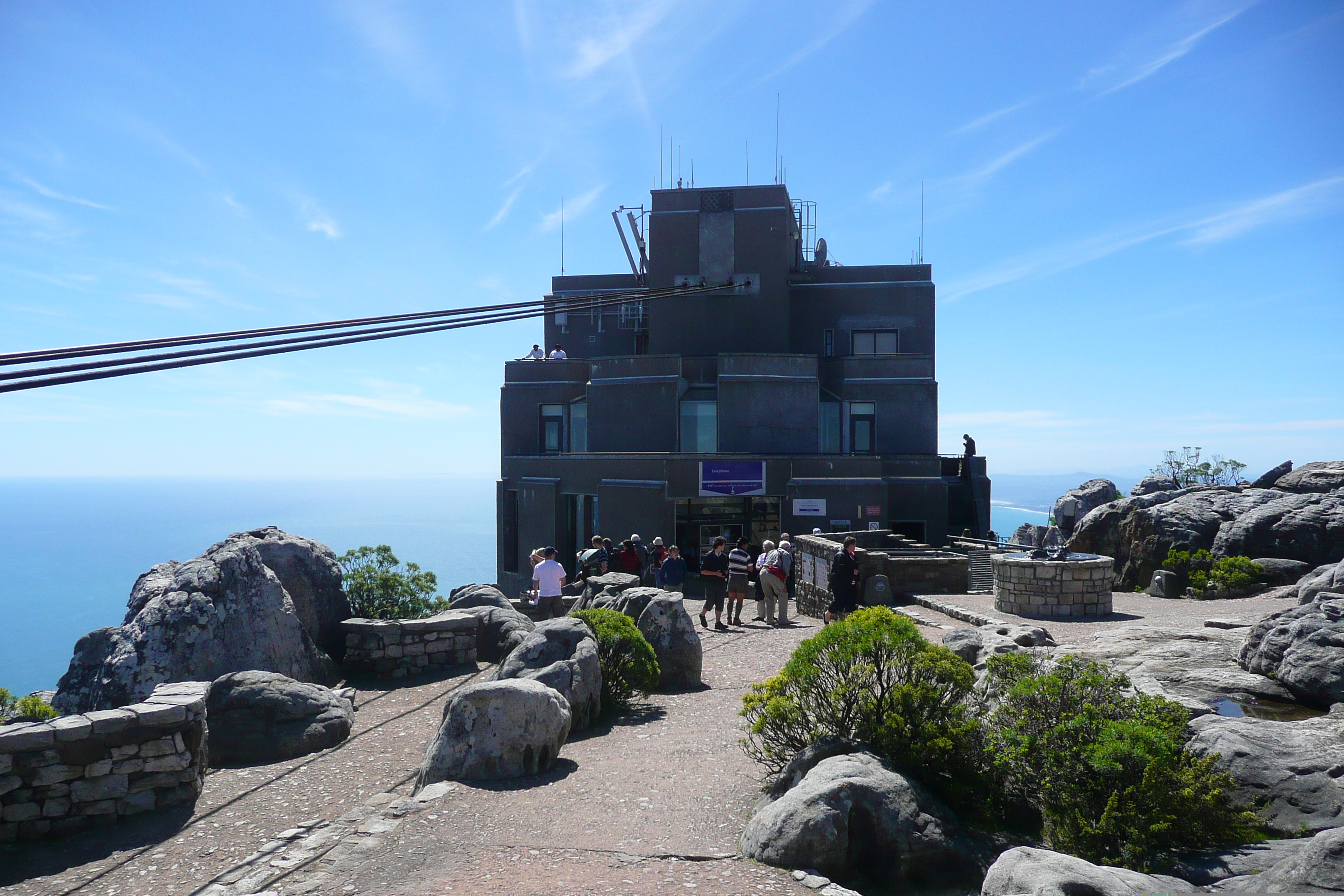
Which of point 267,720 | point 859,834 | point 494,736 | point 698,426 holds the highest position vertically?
point 698,426

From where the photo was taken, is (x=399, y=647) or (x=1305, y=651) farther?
(x=399, y=647)

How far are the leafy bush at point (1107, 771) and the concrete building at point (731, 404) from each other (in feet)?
64.3

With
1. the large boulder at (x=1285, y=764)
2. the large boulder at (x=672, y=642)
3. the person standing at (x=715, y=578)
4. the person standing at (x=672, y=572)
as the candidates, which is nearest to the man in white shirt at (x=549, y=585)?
the person standing at (x=672, y=572)

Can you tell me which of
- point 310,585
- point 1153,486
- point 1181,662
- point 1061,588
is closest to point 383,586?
Answer: point 310,585

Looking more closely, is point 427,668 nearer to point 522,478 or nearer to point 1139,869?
point 1139,869

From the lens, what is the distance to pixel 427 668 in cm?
1317

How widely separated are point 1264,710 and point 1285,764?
2304 millimetres

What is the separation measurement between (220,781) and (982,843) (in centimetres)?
777

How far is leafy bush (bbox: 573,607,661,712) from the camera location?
32.7ft

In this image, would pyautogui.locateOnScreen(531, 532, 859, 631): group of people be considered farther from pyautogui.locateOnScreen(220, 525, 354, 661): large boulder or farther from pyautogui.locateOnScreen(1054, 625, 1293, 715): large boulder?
pyautogui.locateOnScreen(1054, 625, 1293, 715): large boulder

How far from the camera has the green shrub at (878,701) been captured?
20.7 feet

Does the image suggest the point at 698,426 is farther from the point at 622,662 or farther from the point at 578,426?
the point at 622,662

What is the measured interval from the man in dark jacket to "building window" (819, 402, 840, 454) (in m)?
18.3

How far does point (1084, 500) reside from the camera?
131 ft
